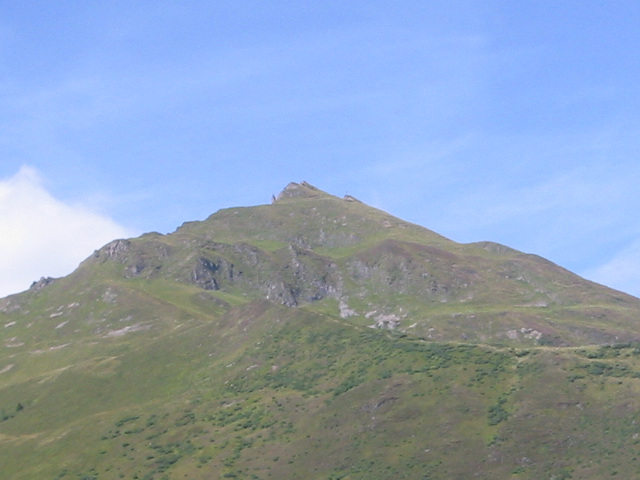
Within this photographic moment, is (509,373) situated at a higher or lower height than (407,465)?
higher

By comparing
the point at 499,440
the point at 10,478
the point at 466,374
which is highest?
the point at 466,374

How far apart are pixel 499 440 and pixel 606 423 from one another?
617 inches

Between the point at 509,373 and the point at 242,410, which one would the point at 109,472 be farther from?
the point at 509,373

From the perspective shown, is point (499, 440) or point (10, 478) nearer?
point (499, 440)

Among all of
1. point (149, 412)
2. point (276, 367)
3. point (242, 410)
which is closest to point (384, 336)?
→ point (276, 367)

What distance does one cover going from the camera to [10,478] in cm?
16812

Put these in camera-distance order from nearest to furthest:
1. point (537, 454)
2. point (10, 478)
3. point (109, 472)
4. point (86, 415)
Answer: point (537, 454), point (109, 472), point (10, 478), point (86, 415)

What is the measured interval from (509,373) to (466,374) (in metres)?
7.19

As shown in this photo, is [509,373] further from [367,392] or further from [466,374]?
[367,392]

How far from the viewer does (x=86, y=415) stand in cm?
19700

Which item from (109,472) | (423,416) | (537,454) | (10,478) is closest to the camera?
(537,454)

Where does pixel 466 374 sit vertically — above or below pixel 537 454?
above

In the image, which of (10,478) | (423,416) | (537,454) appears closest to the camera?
(537,454)

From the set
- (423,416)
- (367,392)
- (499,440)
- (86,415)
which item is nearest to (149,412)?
(86,415)
